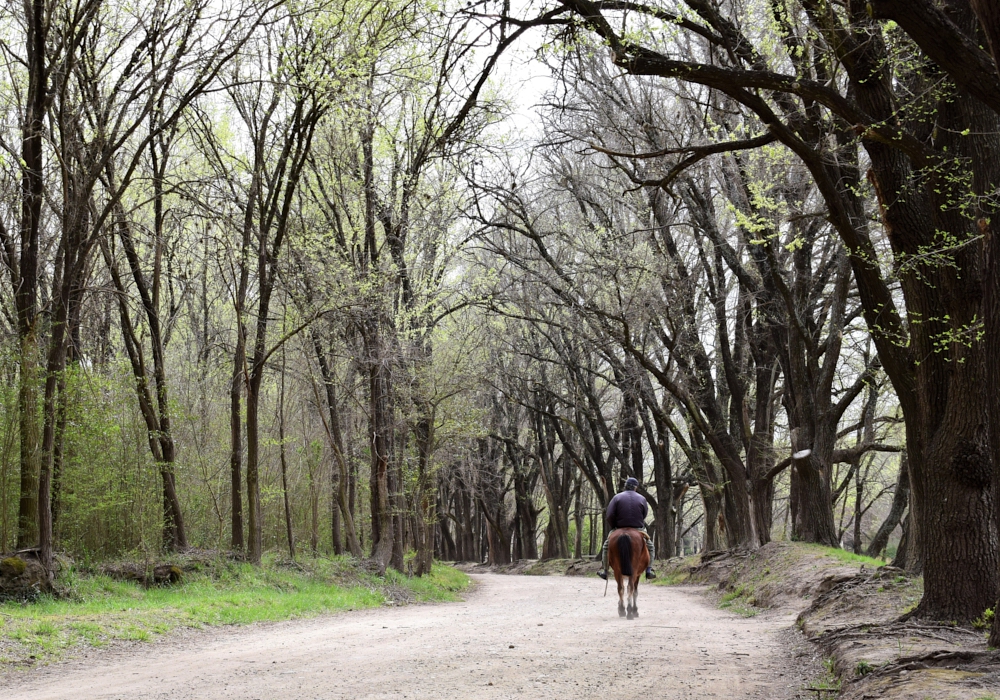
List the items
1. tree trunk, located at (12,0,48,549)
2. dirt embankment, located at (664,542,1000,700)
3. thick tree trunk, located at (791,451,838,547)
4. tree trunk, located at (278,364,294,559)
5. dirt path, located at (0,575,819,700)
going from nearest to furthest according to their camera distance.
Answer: dirt embankment, located at (664,542,1000,700) → dirt path, located at (0,575,819,700) → tree trunk, located at (12,0,48,549) → thick tree trunk, located at (791,451,838,547) → tree trunk, located at (278,364,294,559)

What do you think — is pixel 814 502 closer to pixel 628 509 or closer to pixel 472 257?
pixel 628 509

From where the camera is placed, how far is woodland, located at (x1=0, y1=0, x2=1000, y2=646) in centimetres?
717

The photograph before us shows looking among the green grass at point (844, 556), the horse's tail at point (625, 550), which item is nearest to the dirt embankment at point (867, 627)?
the green grass at point (844, 556)

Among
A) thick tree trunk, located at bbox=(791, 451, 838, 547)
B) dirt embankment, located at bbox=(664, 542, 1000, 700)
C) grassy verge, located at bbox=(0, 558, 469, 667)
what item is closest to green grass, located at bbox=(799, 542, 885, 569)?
dirt embankment, located at bbox=(664, 542, 1000, 700)

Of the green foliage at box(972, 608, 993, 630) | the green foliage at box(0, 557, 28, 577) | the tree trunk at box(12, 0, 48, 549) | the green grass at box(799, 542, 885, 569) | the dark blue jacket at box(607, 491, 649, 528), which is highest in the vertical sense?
the tree trunk at box(12, 0, 48, 549)

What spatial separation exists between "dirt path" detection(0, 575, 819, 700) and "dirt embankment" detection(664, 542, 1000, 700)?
472mm

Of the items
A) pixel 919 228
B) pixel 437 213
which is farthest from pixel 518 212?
pixel 919 228

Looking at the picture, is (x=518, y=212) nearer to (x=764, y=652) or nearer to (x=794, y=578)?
(x=794, y=578)

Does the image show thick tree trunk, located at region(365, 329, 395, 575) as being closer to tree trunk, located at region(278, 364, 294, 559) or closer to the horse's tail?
tree trunk, located at region(278, 364, 294, 559)

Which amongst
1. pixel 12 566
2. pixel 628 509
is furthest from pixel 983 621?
pixel 12 566

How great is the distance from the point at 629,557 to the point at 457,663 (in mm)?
5054

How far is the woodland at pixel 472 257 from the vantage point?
23.5 ft

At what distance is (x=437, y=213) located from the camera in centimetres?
2039

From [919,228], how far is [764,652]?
177 inches
